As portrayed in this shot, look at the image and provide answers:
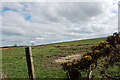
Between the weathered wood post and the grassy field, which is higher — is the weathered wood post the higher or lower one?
the higher one

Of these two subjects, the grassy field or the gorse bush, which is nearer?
the gorse bush

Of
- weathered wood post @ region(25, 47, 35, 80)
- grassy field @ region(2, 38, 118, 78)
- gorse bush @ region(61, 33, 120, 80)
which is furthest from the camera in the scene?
grassy field @ region(2, 38, 118, 78)

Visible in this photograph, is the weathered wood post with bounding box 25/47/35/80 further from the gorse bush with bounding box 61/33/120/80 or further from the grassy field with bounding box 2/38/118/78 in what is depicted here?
the gorse bush with bounding box 61/33/120/80

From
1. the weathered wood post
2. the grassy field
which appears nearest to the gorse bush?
the grassy field

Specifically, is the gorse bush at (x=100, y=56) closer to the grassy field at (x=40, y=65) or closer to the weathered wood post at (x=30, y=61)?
the grassy field at (x=40, y=65)

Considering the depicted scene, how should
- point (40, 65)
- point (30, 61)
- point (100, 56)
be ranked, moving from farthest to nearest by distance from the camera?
1. point (40, 65)
2. point (100, 56)
3. point (30, 61)

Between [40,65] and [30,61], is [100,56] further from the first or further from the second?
[40,65]

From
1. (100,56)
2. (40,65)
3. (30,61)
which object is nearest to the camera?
(30,61)

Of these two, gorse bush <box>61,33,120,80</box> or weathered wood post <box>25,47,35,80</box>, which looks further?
gorse bush <box>61,33,120,80</box>

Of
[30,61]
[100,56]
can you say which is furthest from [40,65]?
[100,56]

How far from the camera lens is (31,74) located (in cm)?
432

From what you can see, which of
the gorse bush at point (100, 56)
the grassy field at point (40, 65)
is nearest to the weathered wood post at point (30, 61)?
the grassy field at point (40, 65)

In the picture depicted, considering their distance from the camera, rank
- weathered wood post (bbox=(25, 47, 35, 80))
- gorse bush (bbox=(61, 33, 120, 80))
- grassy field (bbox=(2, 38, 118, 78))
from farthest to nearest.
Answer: grassy field (bbox=(2, 38, 118, 78)) → gorse bush (bbox=(61, 33, 120, 80)) → weathered wood post (bbox=(25, 47, 35, 80))

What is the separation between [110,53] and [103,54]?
0.32 meters
